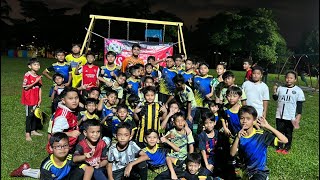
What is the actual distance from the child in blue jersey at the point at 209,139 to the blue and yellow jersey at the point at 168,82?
198 cm

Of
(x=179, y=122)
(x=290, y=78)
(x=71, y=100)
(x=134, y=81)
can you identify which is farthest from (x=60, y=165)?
(x=290, y=78)

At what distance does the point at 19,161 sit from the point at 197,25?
11.5 m

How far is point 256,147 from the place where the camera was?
3748 millimetres

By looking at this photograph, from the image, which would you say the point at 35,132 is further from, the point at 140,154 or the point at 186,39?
the point at 186,39

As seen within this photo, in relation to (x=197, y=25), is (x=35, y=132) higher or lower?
lower

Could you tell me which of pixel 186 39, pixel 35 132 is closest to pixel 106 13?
pixel 186 39

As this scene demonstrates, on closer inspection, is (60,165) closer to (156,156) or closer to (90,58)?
(156,156)

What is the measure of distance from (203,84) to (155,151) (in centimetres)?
191

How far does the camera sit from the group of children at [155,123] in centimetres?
376

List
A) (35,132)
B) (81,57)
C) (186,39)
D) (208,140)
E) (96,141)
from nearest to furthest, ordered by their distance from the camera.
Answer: (96,141), (208,140), (35,132), (81,57), (186,39)

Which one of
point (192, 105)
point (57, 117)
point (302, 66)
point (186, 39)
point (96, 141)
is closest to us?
point (96, 141)

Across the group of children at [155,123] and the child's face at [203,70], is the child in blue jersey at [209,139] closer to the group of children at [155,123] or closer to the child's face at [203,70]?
the group of children at [155,123]

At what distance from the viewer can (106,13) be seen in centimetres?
1270

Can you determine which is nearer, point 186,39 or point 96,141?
point 96,141
